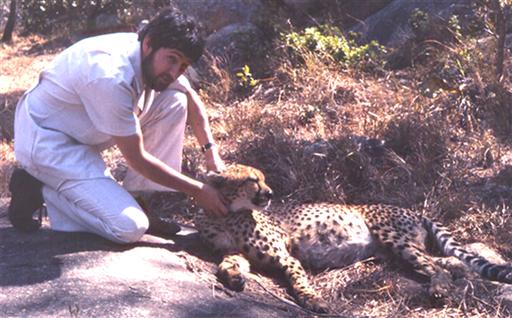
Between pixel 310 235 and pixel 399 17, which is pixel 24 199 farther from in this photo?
pixel 399 17

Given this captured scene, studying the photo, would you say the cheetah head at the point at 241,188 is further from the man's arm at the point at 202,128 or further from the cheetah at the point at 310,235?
the man's arm at the point at 202,128

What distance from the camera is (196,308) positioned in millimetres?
3400

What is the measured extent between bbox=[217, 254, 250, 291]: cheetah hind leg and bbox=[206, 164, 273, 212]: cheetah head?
1.16 feet

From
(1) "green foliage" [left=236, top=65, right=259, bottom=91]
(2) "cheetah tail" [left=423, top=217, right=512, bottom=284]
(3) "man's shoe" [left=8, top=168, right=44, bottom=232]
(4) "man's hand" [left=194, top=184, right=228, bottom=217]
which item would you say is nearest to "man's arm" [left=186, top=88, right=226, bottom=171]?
(4) "man's hand" [left=194, top=184, right=228, bottom=217]

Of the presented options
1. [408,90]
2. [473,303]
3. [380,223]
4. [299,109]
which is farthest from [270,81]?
[473,303]

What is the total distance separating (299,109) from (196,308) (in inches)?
124

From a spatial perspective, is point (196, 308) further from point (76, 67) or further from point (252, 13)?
point (252, 13)

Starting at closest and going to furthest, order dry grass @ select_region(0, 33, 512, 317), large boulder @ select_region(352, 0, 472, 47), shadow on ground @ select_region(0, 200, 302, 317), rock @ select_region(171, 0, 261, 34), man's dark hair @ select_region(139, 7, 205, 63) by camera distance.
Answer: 1. shadow on ground @ select_region(0, 200, 302, 317)
2. man's dark hair @ select_region(139, 7, 205, 63)
3. dry grass @ select_region(0, 33, 512, 317)
4. large boulder @ select_region(352, 0, 472, 47)
5. rock @ select_region(171, 0, 261, 34)

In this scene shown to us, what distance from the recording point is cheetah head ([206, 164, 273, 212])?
4.32 meters

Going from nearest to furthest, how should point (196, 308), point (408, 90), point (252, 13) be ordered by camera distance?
point (196, 308) → point (408, 90) → point (252, 13)

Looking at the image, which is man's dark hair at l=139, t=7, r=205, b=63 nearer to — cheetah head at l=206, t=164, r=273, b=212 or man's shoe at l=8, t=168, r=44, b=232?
cheetah head at l=206, t=164, r=273, b=212

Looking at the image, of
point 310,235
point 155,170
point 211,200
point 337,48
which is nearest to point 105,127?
point 155,170

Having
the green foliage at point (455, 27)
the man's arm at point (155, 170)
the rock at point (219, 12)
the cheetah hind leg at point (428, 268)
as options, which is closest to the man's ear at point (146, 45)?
the man's arm at point (155, 170)

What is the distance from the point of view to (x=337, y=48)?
7086mm
